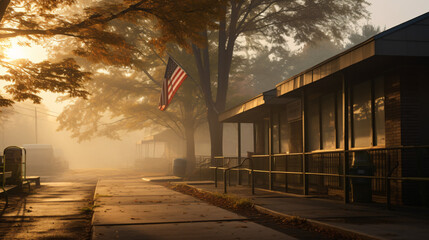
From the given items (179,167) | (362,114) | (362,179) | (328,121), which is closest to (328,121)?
(328,121)

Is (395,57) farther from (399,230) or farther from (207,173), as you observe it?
(207,173)

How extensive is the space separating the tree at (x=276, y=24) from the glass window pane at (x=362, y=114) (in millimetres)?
12729

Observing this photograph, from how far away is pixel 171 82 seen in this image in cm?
2258

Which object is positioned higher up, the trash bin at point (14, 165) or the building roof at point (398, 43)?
the building roof at point (398, 43)

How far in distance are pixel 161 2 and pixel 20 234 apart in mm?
7525

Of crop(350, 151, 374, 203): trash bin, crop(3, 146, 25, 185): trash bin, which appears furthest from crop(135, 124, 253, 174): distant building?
crop(350, 151, 374, 203): trash bin

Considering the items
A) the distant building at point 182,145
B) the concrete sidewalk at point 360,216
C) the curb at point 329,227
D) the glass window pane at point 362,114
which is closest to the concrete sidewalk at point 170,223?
the curb at point 329,227

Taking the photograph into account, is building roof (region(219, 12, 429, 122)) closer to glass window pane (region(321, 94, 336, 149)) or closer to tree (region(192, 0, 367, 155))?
glass window pane (region(321, 94, 336, 149))

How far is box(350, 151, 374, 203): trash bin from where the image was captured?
36.3ft

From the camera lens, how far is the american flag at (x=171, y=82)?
70.6ft

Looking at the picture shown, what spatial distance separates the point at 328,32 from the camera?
26.4 meters

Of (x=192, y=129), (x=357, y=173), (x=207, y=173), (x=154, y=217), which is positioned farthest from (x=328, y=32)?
(x=154, y=217)

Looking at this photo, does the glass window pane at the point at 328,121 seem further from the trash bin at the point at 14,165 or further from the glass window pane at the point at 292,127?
the trash bin at the point at 14,165

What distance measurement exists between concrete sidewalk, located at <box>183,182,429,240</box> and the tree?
15.3m
